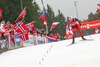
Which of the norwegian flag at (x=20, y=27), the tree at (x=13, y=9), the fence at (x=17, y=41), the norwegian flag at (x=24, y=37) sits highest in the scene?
the tree at (x=13, y=9)

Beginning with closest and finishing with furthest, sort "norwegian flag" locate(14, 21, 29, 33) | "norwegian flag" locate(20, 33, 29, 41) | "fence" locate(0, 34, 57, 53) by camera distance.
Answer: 1. "fence" locate(0, 34, 57, 53)
2. "norwegian flag" locate(20, 33, 29, 41)
3. "norwegian flag" locate(14, 21, 29, 33)

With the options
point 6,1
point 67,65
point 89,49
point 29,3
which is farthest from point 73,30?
point 29,3

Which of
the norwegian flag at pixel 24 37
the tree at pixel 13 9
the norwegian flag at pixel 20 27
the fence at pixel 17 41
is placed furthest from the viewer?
the tree at pixel 13 9

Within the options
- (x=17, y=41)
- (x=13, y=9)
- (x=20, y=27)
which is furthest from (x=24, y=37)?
(x=13, y=9)

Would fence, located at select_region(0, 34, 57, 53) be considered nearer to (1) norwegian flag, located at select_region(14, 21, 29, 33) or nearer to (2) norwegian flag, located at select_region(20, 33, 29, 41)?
(2) norwegian flag, located at select_region(20, 33, 29, 41)

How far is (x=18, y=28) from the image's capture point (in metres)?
23.7

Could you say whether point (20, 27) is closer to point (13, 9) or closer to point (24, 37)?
point (24, 37)

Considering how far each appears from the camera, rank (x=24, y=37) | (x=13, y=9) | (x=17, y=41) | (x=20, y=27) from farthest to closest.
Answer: (x=13, y=9) < (x=20, y=27) < (x=24, y=37) < (x=17, y=41)

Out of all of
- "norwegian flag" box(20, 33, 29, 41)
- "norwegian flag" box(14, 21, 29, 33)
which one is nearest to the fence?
"norwegian flag" box(20, 33, 29, 41)

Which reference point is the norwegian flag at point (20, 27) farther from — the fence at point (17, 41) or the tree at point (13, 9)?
the tree at point (13, 9)

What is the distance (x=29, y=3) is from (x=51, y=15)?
169ft

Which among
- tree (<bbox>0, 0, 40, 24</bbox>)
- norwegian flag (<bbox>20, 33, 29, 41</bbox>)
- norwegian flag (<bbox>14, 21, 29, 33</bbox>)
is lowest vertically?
norwegian flag (<bbox>20, 33, 29, 41</bbox>)

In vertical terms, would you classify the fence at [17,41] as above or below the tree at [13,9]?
below

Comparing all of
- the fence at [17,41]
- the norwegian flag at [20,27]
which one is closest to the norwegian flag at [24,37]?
the fence at [17,41]
